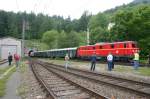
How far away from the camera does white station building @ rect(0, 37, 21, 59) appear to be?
9056 cm

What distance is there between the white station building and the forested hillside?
7.51m

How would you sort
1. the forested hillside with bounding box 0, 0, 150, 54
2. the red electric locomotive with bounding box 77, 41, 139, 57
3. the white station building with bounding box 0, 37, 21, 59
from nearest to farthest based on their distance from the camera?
1. the red electric locomotive with bounding box 77, 41, 139, 57
2. the forested hillside with bounding box 0, 0, 150, 54
3. the white station building with bounding box 0, 37, 21, 59

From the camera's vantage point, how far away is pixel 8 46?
92.1 meters

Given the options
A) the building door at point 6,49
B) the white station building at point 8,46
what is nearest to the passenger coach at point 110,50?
the building door at point 6,49

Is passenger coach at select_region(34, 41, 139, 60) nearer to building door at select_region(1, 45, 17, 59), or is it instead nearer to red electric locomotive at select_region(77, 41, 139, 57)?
red electric locomotive at select_region(77, 41, 139, 57)

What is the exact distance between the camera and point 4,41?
9150cm

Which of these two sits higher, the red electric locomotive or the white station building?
the white station building

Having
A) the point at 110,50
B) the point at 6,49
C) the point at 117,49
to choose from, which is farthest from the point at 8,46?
the point at 117,49

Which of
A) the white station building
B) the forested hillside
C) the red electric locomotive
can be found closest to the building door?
the white station building

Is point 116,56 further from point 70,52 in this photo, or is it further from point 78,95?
point 78,95

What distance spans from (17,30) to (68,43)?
55285 mm

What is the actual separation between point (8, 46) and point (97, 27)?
160ft

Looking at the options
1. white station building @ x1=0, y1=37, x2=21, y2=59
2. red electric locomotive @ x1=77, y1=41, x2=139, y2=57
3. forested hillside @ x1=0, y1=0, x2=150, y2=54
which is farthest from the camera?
white station building @ x1=0, y1=37, x2=21, y2=59

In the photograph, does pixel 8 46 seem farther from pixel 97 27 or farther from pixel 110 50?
pixel 110 50
